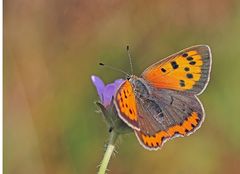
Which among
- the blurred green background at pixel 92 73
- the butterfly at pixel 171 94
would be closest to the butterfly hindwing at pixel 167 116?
the butterfly at pixel 171 94

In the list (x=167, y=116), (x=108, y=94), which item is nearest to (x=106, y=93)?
(x=108, y=94)

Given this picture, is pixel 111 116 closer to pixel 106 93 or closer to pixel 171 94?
pixel 106 93

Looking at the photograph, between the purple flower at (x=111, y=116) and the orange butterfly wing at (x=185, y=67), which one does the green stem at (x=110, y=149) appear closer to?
the purple flower at (x=111, y=116)

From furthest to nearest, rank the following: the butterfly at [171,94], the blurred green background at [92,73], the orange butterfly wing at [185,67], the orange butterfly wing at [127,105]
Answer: the blurred green background at [92,73], the orange butterfly wing at [185,67], the butterfly at [171,94], the orange butterfly wing at [127,105]

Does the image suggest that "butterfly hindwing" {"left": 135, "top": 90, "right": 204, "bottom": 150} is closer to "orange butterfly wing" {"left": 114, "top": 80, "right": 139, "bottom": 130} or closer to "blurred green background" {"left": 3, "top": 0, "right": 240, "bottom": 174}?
"orange butterfly wing" {"left": 114, "top": 80, "right": 139, "bottom": 130}

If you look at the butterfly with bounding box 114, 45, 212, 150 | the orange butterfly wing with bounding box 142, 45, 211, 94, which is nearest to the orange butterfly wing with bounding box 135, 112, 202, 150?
the butterfly with bounding box 114, 45, 212, 150
